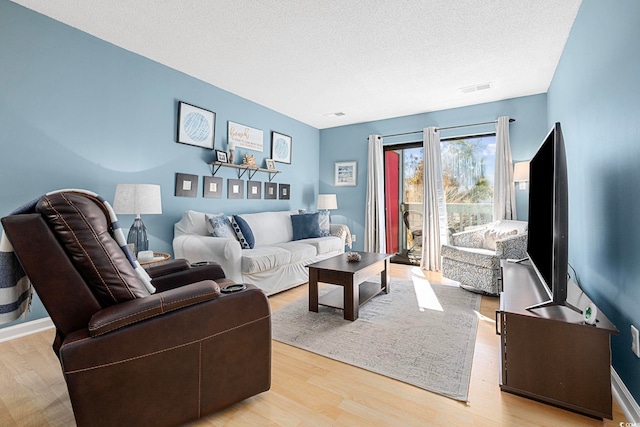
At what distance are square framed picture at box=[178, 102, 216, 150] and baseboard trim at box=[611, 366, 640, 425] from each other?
411cm

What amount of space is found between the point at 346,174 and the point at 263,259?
303 centimetres

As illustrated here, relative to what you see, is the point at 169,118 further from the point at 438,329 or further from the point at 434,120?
the point at 434,120

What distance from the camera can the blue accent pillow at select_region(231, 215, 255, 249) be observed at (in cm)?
339

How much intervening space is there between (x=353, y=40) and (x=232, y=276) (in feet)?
8.30

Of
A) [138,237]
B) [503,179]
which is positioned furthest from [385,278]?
[138,237]

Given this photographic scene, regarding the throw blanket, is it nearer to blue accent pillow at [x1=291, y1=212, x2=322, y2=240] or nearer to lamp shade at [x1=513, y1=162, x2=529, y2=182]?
blue accent pillow at [x1=291, y1=212, x2=322, y2=240]

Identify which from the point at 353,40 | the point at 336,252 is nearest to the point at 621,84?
the point at 353,40

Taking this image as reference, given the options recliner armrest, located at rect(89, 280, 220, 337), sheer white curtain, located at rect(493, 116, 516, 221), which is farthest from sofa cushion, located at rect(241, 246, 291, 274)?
sheer white curtain, located at rect(493, 116, 516, 221)

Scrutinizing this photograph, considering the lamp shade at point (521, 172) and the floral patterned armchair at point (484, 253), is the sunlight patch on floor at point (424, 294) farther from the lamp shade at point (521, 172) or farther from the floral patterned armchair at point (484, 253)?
the lamp shade at point (521, 172)

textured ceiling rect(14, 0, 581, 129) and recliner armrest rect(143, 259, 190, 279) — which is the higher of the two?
textured ceiling rect(14, 0, 581, 129)

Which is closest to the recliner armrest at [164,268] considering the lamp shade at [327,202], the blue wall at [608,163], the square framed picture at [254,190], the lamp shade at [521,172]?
the square framed picture at [254,190]

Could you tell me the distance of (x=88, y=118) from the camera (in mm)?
2633

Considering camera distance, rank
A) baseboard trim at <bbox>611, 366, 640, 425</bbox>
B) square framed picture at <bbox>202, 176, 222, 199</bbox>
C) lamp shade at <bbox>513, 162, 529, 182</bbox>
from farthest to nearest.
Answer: square framed picture at <bbox>202, 176, 222, 199</bbox>
lamp shade at <bbox>513, 162, 529, 182</bbox>
baseboard trim at <bbox>611, 366, 640, 425</bbox>

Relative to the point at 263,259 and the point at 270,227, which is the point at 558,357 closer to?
the point at 263,259
